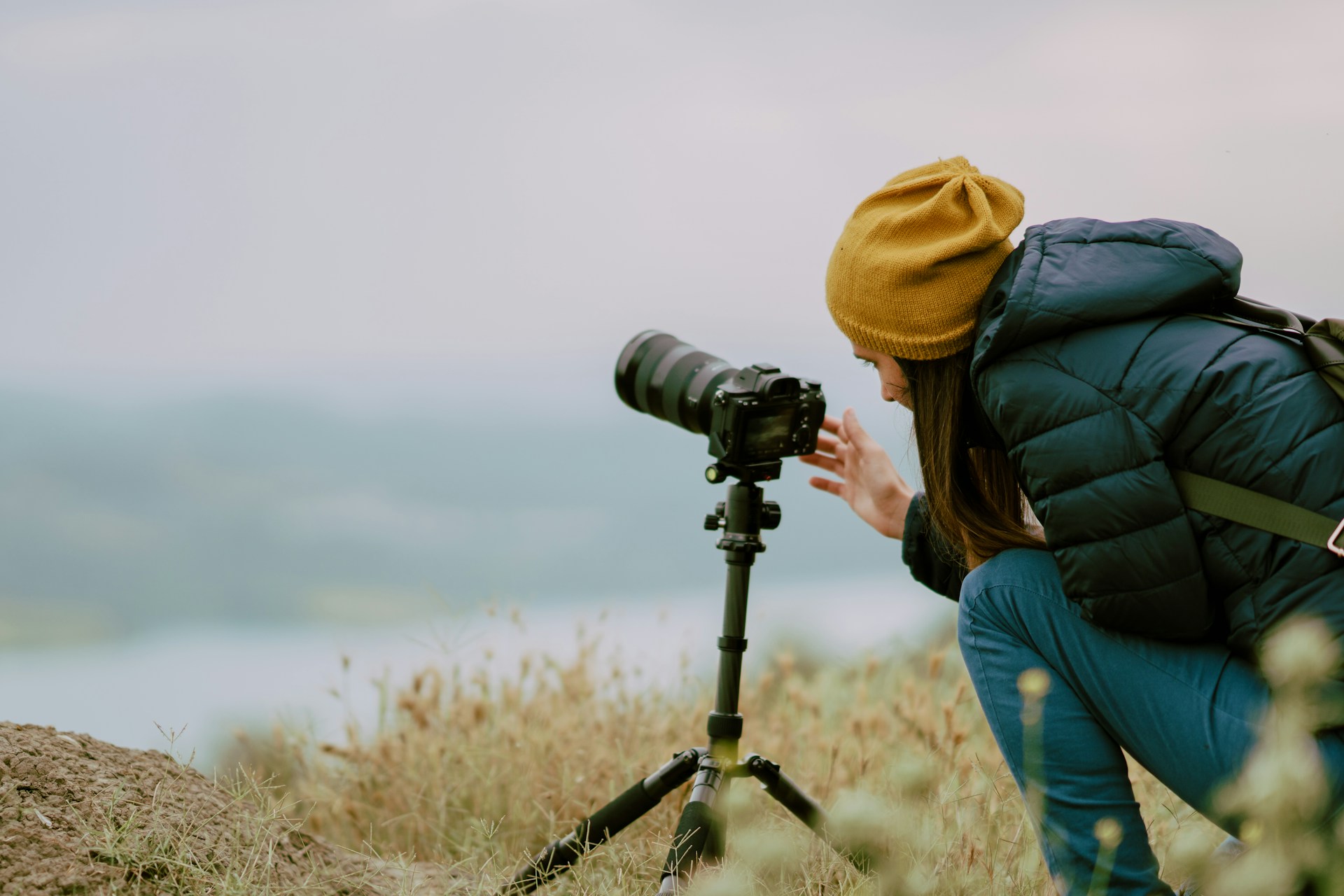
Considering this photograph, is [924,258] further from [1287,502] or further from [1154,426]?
[1287,502]

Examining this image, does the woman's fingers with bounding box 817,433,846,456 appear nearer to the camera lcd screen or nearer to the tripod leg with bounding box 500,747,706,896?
the camera lcd screen

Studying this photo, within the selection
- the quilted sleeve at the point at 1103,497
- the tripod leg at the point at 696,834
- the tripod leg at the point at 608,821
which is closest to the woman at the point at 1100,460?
the quilted sleeve at the point at 1103,497

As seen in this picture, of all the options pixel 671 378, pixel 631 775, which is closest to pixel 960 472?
pixel 671 378

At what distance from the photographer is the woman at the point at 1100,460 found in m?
1.75

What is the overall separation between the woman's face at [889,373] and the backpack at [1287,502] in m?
0.50

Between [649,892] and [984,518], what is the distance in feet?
3.23

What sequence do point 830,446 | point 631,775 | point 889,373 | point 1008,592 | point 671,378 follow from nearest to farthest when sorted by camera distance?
point 1008,592
point 889,373
point 671,378
point 830,446
point 631,775

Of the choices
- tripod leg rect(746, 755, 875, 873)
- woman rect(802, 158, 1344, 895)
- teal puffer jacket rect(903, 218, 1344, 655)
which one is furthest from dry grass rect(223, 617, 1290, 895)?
teal puffer jacket rect(903, 218, 1344, 655)

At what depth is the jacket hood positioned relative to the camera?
181 centimetres

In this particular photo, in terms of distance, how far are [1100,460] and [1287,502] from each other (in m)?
0.26

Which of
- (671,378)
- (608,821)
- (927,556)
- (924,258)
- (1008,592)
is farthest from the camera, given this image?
(671,378)

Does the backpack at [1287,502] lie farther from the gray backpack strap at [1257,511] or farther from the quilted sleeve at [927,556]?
the quilted sleeve at [927,556]

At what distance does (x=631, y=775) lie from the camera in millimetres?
3061

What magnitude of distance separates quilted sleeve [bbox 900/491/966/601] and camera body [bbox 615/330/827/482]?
10.0 inches
